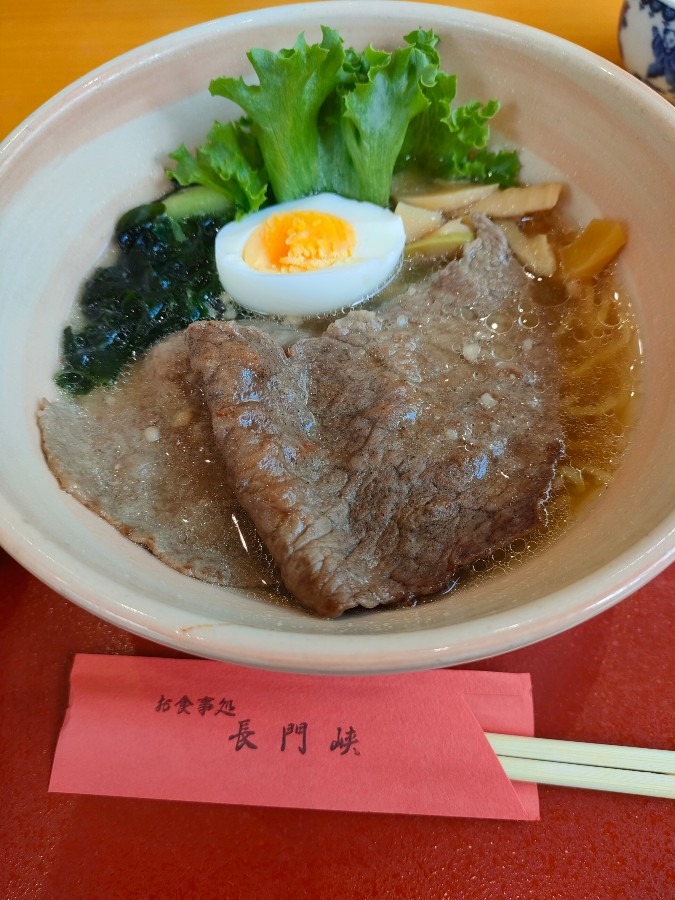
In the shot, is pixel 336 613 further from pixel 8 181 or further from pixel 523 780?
pixel 8 181

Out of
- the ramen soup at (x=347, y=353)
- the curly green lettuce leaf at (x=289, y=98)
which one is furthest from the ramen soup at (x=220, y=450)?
the curly green lettuce leaf at (x=289, y=98)

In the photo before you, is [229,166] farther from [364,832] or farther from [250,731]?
[364,832]

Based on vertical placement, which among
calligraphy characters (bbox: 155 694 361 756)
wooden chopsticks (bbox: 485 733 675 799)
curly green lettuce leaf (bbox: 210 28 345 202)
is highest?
curly green lettuce leaf (bbox: 210 28 345 202)

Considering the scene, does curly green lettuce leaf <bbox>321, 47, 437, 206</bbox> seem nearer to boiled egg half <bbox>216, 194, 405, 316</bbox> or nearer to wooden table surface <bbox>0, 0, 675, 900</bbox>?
boiled egg half <bbox>216, 194, 405, 316</bbox>

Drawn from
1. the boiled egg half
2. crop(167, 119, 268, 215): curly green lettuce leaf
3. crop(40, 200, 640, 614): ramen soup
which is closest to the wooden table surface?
crop(40, 200, 640, 614): ramen soup

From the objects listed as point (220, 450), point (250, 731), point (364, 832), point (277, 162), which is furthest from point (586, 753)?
point (277, 162)
